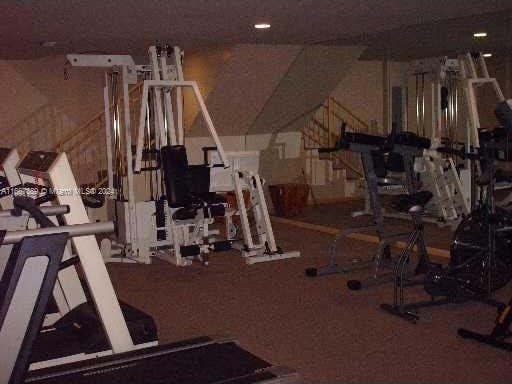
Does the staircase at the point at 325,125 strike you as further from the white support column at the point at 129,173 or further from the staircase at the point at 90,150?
the white support column at the point at 129,173

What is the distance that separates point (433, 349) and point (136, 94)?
6.30m

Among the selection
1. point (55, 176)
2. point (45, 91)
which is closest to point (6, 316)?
point (55, 176)

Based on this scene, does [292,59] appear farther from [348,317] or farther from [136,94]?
[348,317]

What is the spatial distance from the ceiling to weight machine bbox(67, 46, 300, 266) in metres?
0.40

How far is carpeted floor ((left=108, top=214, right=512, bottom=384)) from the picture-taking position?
3.06m

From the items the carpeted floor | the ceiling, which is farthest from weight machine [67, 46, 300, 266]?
the ceiling

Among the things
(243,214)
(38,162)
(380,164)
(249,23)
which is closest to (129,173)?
(243,214)

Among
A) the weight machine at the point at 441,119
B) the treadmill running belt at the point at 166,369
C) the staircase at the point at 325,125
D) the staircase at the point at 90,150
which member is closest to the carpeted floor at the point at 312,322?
the treadmill running belt at the point at 166,369

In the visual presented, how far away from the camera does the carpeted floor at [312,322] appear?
3057 millimetres

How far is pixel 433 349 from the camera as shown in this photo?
3295 millimetres

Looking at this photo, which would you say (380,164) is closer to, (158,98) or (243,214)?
(243,214)

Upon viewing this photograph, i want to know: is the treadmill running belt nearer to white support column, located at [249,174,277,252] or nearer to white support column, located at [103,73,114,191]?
white support column, located at [249,174,277,252]

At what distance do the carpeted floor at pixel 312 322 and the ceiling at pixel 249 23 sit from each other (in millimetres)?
2063

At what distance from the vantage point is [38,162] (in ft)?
8.49
